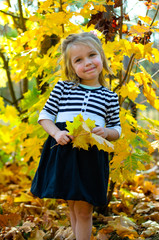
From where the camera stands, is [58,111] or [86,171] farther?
[58,111]

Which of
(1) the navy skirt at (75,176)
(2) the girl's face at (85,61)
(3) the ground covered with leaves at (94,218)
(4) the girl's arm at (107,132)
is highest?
(2) the girl's face at (85,61)

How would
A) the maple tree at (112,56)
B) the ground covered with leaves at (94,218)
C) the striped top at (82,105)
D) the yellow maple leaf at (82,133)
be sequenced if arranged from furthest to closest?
the ground covered with leaves at (94,218), the maple tree at (112,56), the striped top at (82,105), the yellow maple leaf at (82,133)

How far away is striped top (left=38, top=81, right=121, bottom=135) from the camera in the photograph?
167 cm

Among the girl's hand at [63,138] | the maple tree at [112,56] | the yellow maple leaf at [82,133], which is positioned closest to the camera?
the yellow maple leaf at [82,133]

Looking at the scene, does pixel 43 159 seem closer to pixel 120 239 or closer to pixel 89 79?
pixel 89 79

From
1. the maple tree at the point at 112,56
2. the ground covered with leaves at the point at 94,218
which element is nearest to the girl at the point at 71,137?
the maple tree at the point at 112,56

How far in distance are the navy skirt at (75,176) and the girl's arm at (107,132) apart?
0.10m

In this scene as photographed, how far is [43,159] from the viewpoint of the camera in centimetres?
173

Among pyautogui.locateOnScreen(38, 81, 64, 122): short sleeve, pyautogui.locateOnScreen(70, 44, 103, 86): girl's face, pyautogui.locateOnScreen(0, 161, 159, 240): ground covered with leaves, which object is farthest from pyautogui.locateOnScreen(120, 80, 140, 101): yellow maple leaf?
pyautogui.locateOnScreen(0, 161, 159, 240): ground covered with leaves

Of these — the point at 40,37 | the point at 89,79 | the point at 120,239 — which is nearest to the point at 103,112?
the point at 89,79

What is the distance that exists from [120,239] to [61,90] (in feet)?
3.65

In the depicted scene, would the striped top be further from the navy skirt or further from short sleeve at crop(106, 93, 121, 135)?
the navy skirt

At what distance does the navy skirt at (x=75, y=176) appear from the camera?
1523 millimetres

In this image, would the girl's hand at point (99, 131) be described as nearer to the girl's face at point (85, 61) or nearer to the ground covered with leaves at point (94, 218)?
the girl's face at point (85, 61)
